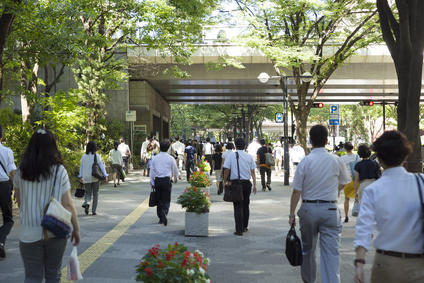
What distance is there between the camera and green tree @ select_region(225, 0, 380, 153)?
18.4 m

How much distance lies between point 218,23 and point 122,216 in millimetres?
11528

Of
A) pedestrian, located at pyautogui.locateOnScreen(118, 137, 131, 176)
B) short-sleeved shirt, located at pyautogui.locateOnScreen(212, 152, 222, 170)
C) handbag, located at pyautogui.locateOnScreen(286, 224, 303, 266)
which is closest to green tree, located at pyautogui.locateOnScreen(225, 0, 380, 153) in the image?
short-sleeved shirt, located at pyautogui.locateOnScreen(212, 152, 222, 170)

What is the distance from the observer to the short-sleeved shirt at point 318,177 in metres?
5.00

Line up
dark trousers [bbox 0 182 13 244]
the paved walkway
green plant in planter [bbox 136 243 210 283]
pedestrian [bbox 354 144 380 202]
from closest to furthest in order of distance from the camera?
green plant in planter [bbox 136 243 210 283] → the paved walkway → dark trousers [bbox 0 182 13 244] → pedestrian [bbox 354 144 380 202]

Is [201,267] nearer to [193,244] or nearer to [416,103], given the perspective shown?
[193,244]

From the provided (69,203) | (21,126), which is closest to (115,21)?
(21,126)

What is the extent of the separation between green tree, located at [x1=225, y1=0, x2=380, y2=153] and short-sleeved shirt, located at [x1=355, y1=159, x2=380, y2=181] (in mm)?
9888

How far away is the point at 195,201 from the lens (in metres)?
9.10

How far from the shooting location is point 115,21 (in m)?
21.3

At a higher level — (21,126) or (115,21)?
(115,21)

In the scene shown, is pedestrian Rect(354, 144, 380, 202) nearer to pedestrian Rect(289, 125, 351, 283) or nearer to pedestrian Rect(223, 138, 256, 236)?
pedestrian Rect(223, 138, 256, 236)

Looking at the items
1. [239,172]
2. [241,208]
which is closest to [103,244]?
[241,208]

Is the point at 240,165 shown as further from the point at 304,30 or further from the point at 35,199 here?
the point at 304,30

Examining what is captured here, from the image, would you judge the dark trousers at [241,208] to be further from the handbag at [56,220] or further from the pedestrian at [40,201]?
the handbag at [56,220]
